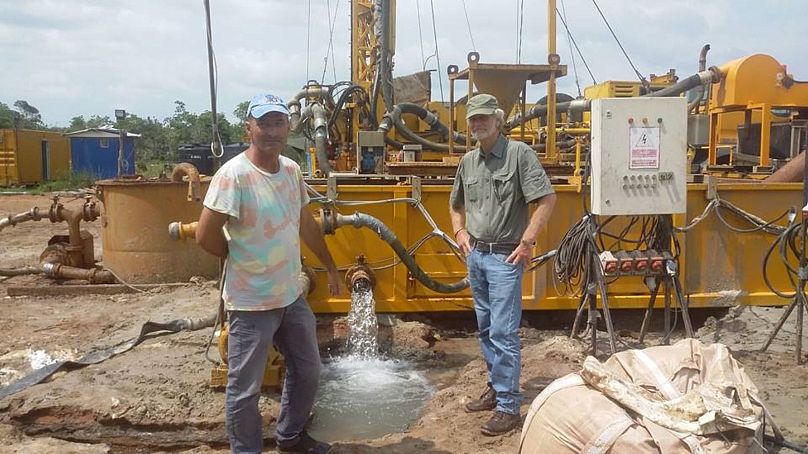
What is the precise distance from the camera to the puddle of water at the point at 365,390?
4.74 meters

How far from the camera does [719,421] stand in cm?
280

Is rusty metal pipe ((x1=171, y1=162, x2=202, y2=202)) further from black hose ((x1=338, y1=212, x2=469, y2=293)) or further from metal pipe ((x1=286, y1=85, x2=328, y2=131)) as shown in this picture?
metal pipe ((x1=286, y1=85, x2=328, y2=131))

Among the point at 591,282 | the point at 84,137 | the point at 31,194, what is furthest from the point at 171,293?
the point at 84,137

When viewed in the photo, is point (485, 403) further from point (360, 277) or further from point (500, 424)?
point (360, 277)

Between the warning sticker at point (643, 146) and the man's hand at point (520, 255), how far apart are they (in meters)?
1.11

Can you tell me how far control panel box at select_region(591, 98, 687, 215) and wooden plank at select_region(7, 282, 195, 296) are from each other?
5.43 metres

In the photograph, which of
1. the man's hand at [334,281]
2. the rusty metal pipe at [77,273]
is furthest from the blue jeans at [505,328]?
the rusty metal pipe at [77,273]

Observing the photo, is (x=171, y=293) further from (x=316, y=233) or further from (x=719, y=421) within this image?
(x=719, y=421)

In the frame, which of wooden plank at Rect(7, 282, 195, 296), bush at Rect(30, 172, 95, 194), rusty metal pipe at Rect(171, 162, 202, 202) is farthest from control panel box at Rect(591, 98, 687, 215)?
bush at Rect(30, 172, 95, 194)

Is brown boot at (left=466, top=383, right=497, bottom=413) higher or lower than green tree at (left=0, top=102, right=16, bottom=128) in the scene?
lower

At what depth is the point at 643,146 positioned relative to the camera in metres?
4.63

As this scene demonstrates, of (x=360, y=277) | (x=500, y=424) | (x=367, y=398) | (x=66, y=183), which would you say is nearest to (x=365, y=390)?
(x=367, y=398)

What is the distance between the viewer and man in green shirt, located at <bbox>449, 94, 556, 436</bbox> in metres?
4.13

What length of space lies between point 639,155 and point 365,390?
2.64m
